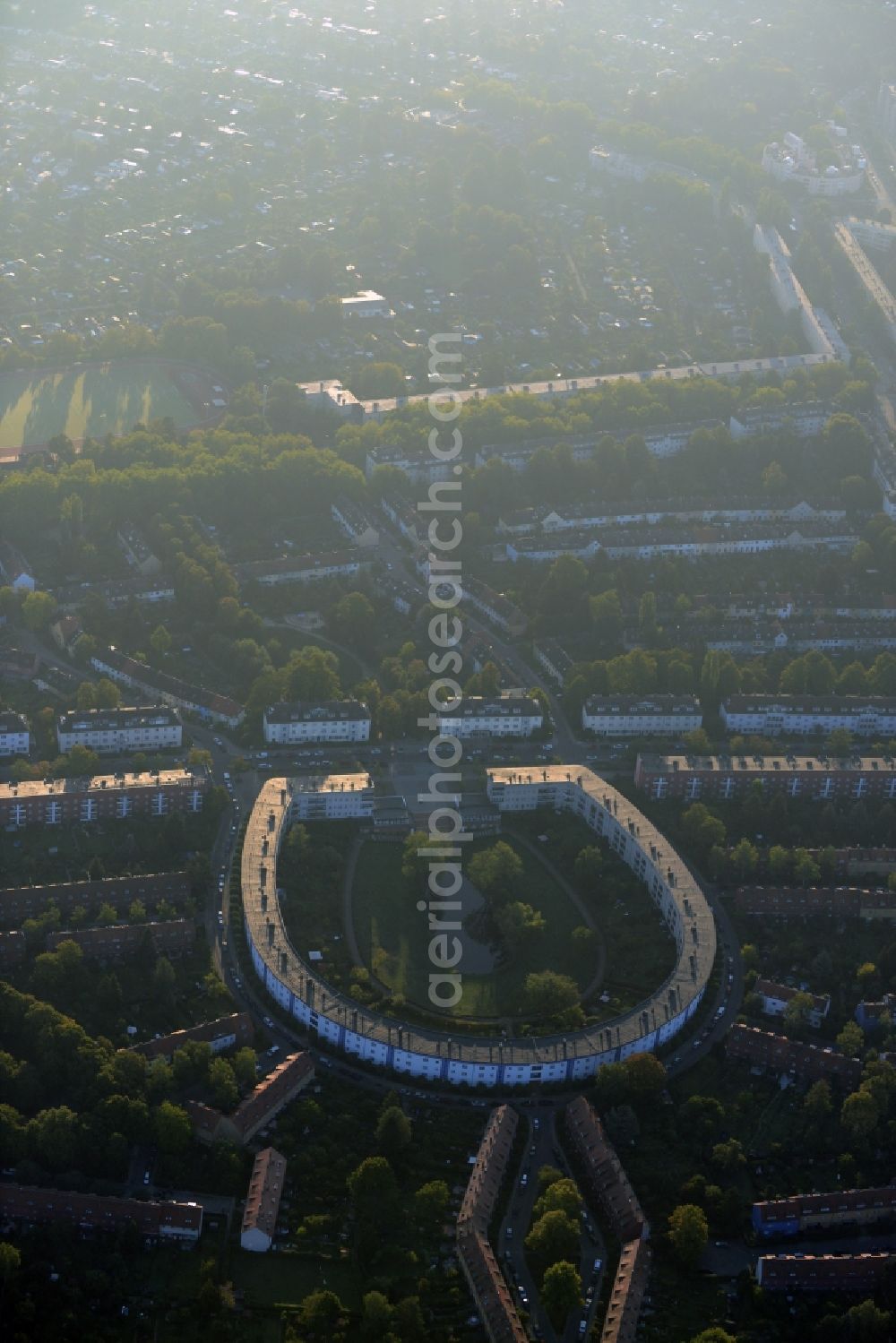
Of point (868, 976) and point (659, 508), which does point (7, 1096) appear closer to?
point (868, 976)

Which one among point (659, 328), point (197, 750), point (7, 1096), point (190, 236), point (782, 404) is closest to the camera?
point (7, 1096)

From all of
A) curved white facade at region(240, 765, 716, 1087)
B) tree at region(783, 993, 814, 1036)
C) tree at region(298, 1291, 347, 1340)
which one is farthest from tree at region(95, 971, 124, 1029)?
tree at region(783, 993, 814, 1036)

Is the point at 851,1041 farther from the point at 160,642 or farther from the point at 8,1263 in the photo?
the point at 160,642

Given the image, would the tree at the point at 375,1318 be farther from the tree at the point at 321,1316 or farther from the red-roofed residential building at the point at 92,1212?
the red-roofed residential building at the point at 92,1212

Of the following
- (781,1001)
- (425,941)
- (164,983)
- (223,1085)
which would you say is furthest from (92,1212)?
(781,1001)

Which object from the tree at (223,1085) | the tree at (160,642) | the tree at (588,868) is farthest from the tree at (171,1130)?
the tree at (160,642)

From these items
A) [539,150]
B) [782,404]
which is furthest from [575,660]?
[539,150]
